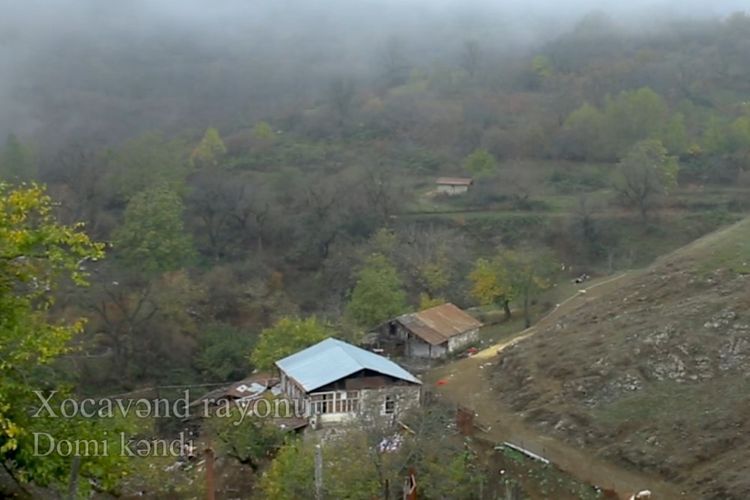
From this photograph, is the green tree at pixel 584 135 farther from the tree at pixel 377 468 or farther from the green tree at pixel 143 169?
the tree at pixel 377 468

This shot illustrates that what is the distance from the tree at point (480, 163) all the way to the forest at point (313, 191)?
0.27m

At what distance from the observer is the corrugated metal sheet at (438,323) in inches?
1174

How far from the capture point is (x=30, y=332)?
8008 millimetres

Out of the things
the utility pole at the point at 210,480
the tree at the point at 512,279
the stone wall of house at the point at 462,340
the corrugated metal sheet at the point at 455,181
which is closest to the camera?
the utility pole at the point at 210,480

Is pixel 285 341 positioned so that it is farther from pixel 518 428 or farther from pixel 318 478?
pixel 318 478

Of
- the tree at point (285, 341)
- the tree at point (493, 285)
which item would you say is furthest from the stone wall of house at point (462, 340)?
the tree at point (285, 341)

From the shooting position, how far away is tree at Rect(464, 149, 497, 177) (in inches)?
2067

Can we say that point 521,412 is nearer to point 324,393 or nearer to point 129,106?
point 324,393

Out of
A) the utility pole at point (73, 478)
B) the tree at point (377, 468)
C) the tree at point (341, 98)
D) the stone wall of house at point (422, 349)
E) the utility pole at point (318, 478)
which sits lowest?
the stone wall of house at point (422, 349)

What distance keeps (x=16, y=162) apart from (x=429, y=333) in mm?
28339

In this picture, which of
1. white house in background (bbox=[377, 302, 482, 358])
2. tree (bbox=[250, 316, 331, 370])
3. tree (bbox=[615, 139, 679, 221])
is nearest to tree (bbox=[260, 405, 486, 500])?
tree (bbox=[250, 316, 331, 370])

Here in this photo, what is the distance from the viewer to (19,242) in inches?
307

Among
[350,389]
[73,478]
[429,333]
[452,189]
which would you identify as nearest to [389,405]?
[350,389]

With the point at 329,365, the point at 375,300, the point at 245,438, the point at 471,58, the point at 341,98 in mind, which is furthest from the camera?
the point at 471,58
